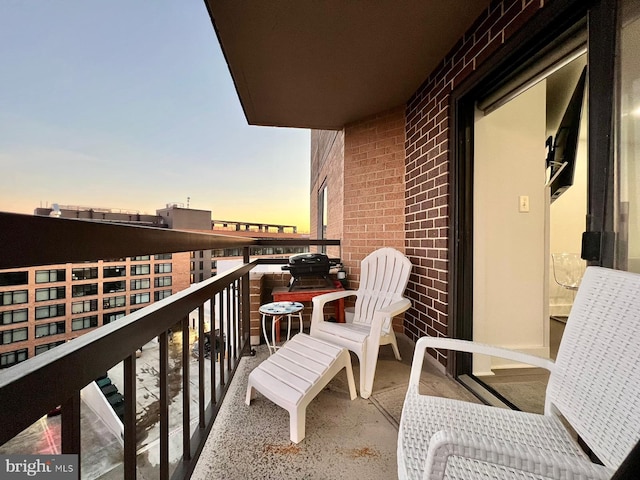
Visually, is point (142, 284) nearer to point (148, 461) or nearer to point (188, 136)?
point (148, 461)

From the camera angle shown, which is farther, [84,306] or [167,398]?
[167,398]

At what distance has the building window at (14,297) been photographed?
19.9 inches

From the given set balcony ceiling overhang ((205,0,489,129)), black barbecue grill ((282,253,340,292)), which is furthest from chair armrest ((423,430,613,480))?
black barbecue grill ((282,253,340,292))

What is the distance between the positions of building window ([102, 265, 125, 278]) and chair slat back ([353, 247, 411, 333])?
1.93 metres

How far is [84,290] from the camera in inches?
29.9

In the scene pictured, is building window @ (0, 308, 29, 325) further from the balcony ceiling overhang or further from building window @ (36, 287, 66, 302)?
the balcony ceiling overhang

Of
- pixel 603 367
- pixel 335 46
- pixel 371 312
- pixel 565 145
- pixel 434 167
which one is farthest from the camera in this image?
pixel 565 145

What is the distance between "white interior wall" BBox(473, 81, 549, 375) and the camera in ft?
6.86

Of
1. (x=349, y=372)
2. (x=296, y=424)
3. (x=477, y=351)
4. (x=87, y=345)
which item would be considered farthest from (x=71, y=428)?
(x=349, y=372)

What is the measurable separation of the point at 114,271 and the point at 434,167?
7.32 ft

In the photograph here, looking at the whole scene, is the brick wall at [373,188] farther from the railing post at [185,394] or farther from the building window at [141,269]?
the building window at [141,269]

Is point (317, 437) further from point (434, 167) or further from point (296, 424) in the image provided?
point (434, 167)

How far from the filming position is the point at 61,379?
464 millimetres

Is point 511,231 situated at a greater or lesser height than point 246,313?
greater
